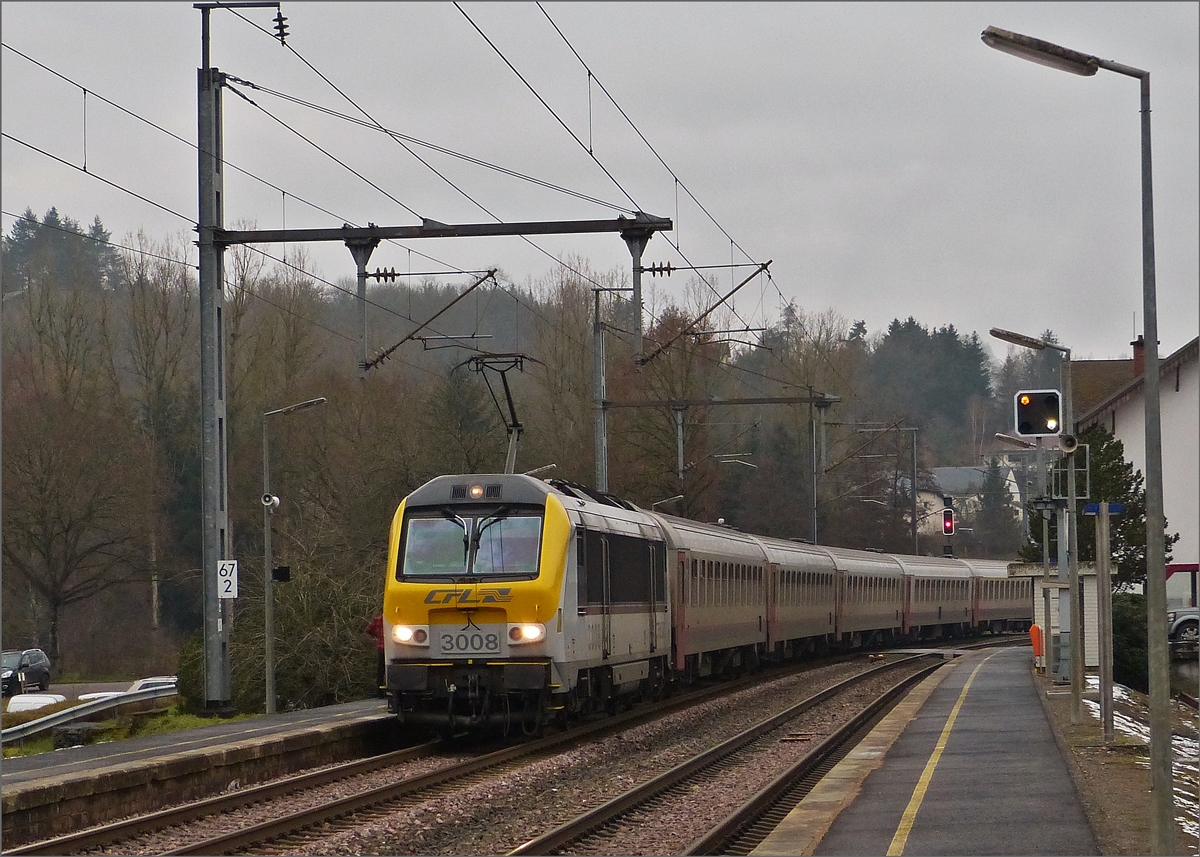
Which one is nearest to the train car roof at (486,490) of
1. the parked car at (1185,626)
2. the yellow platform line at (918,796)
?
the yellow platform line at (918,796)

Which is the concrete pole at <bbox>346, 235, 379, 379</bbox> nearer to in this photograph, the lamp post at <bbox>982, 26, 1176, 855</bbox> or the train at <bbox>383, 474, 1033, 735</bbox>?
the train at <bbox>383, 474, 1033, 735</bbox>

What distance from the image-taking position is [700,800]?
1430cm

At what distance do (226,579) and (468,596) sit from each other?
264 inches

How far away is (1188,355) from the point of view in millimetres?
49125

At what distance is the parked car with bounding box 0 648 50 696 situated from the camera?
45.2 metres

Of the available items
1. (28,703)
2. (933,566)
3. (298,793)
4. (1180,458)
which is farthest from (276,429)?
(298,793)

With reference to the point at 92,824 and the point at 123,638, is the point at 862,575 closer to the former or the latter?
the point at 123,638

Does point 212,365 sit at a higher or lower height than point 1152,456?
higher

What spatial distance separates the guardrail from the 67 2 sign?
9734 mm

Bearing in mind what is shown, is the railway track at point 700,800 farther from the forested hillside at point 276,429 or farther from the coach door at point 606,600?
the forested hillside at point 276,429

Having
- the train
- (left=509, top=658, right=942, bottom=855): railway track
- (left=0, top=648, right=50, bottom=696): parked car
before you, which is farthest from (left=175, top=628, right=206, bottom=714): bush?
(left=509, top=658, right=942, bottom=855): railway track

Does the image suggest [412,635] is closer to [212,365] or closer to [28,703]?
[212,365]

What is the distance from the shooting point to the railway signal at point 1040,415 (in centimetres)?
1594

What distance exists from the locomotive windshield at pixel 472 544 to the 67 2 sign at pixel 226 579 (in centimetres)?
568
